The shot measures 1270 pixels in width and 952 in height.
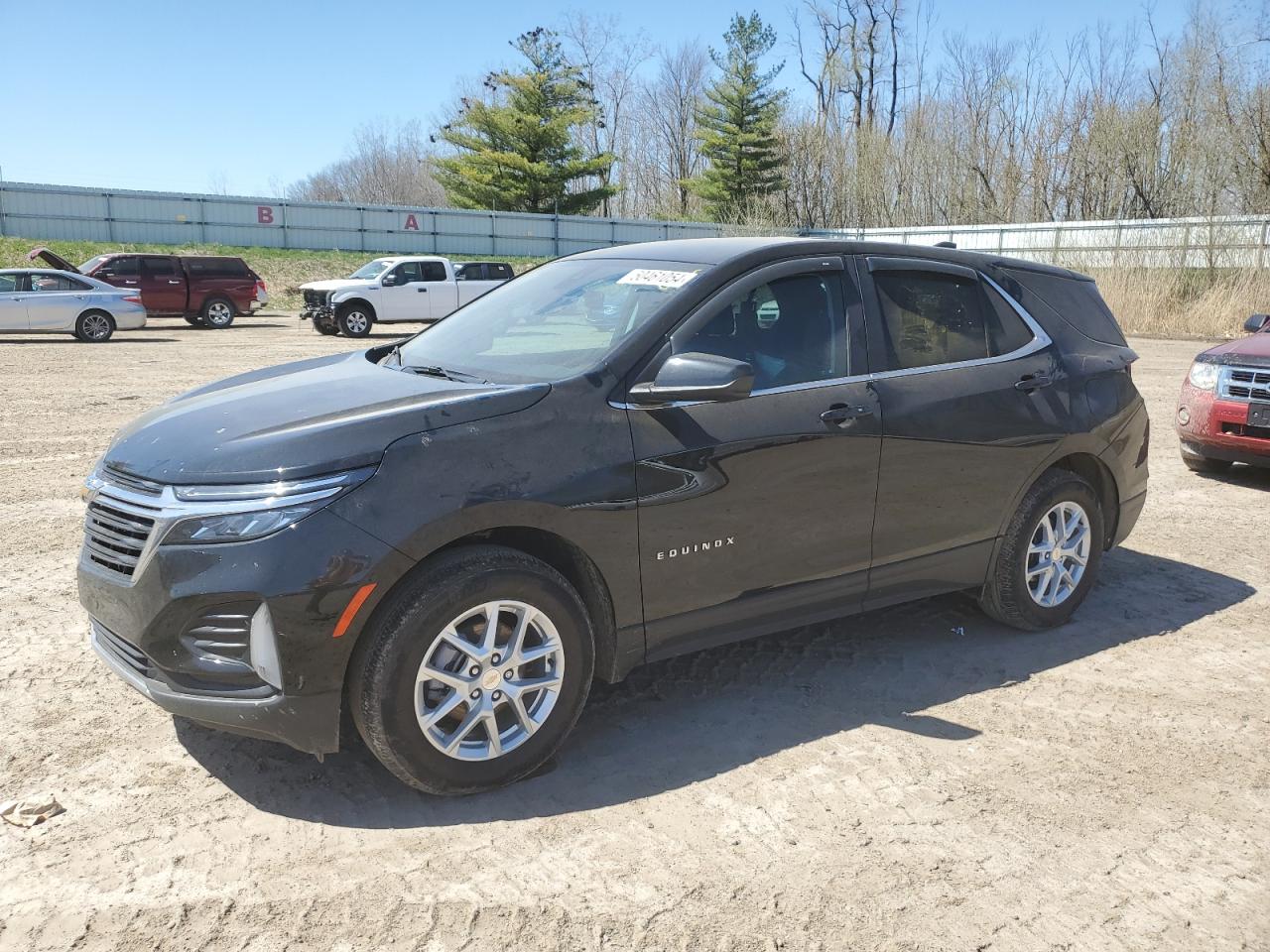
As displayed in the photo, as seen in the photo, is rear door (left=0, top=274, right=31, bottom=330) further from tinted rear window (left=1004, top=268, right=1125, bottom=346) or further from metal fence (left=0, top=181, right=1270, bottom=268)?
tinted rear window (left=1004, top=268, right=1125, bottom=346)

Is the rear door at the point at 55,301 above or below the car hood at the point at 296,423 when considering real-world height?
above

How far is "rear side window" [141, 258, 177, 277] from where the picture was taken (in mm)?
24844

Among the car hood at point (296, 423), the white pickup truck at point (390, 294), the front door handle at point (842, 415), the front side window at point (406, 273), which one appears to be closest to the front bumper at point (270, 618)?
the car hood at point (296, 423)

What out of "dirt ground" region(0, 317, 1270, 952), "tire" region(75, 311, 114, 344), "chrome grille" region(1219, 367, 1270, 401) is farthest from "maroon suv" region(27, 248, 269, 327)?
"chrome grille" region(1219, 367, 1270, 401)

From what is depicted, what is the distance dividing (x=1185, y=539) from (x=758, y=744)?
4.37 m

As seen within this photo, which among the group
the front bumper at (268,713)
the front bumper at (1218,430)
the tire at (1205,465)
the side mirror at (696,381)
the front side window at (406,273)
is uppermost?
the front side window at (406,273)

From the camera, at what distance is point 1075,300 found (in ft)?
17.2

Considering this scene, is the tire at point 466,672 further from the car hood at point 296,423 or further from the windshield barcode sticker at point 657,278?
the windshield barcode sticker at point 657,278

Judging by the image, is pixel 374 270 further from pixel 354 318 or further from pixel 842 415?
pixel 842 415

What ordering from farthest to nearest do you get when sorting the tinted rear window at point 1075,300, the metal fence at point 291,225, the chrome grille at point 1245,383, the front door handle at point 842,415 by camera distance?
the metal fence at point 291,225, the chrome grille at point 1245,383, the tinted rear window at point 1075,300, the front door handle at point 842,415

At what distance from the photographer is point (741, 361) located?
367 centimetres

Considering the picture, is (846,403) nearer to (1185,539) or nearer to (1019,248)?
(1185,539)

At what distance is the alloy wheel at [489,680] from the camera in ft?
10.5

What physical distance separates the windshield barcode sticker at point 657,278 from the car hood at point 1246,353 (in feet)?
19.7
